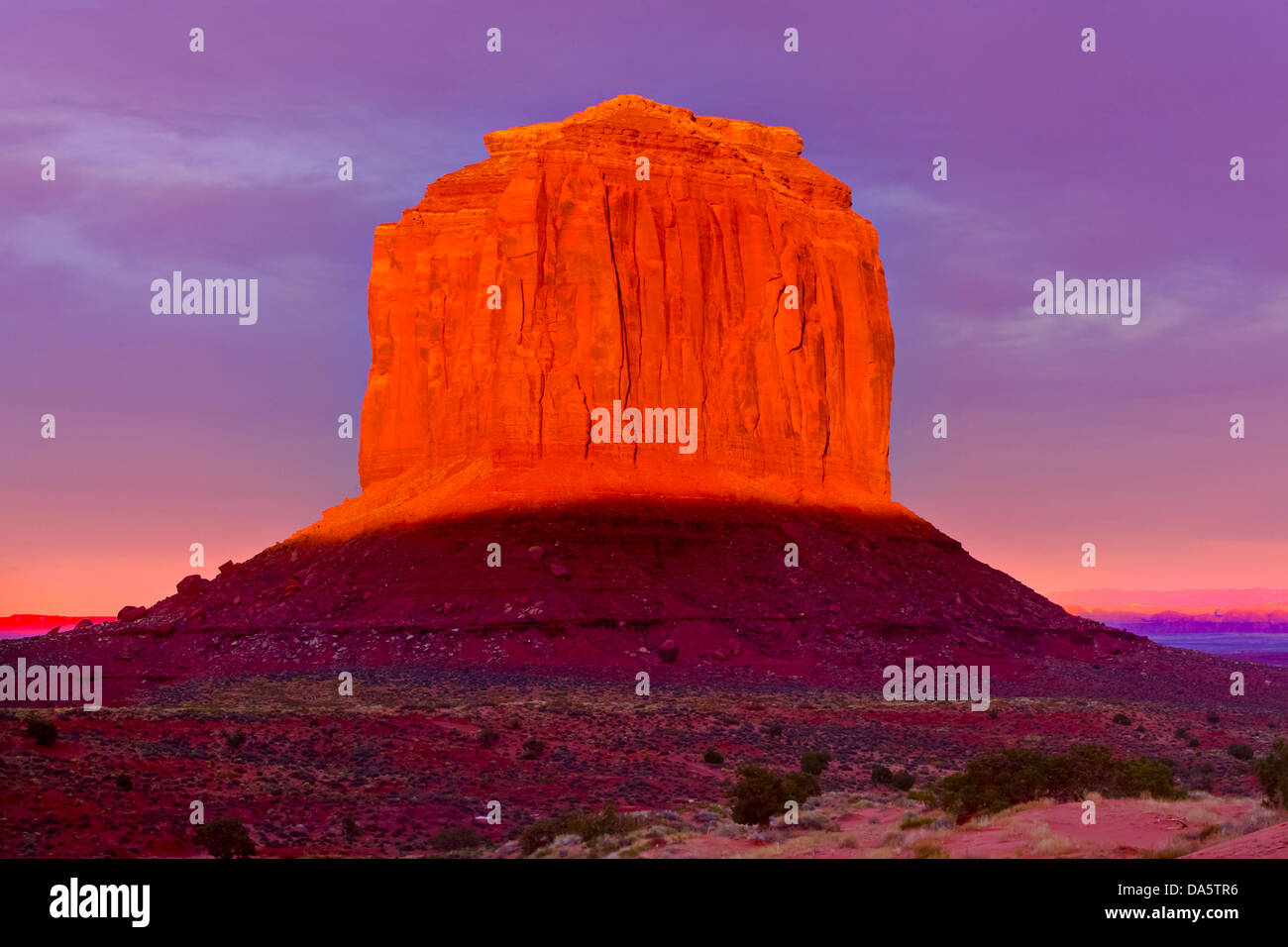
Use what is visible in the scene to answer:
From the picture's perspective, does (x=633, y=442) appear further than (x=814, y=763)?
Yes

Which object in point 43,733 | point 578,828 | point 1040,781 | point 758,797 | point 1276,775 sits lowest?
point 578,828

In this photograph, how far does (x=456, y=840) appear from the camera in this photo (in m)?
27.5

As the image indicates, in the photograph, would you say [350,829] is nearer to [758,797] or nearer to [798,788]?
[758,797]

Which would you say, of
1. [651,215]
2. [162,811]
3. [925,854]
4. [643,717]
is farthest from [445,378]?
[925,854]

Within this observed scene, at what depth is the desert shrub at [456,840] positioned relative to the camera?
27.1 m

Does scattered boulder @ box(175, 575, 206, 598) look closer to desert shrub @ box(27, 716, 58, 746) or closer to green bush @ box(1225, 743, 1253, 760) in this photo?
desert shrub @ box(27, 716, 58, 746)

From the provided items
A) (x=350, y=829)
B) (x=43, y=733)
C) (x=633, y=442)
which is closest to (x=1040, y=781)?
(x=350, y=829)

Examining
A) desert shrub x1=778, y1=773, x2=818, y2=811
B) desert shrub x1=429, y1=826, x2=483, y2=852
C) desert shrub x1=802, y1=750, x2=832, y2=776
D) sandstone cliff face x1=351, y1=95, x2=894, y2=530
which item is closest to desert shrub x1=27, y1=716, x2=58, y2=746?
desert shrub x1=429, y1=826, x2=483, y2=852

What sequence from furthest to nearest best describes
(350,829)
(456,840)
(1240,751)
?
(1240,751) → (350,829) → (456,840)

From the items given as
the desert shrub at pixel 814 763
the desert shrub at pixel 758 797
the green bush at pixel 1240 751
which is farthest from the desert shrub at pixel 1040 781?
the green bush at pixel 1240 751

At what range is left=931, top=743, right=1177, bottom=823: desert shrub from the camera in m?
27.7

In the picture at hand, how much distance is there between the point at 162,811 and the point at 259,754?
686cm

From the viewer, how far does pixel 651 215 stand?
3056 inches

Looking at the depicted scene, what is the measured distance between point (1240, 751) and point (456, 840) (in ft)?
89.1
